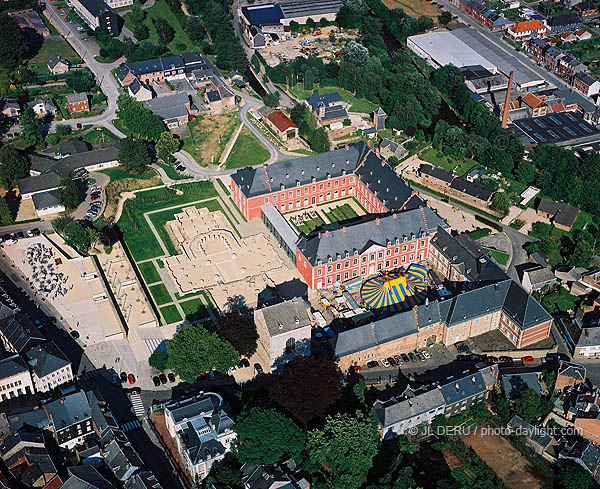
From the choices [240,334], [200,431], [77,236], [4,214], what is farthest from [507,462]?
[4,214]

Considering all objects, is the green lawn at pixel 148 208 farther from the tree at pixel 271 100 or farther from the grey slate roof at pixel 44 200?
the tree at pixel 271 100

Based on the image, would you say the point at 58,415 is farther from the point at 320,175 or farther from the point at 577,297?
the point at 577,297

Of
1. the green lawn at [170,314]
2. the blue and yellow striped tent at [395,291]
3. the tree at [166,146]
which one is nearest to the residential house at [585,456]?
the blue and yellow striped tent at [395,291]

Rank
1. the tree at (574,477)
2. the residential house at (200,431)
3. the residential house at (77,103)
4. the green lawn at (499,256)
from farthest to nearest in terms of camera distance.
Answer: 1. the residential house at (77,103)
2. the green lawn at (499,256)
3. the residential house at (200,431)
4. the tree at (574,477)

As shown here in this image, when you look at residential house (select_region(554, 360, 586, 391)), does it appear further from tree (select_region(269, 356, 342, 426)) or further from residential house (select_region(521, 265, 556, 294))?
tree (select_region(269, 356, 342, 426))

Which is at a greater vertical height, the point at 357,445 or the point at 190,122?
the point at 357,445

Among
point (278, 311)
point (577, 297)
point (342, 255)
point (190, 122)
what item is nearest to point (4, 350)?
point (278, 311)
